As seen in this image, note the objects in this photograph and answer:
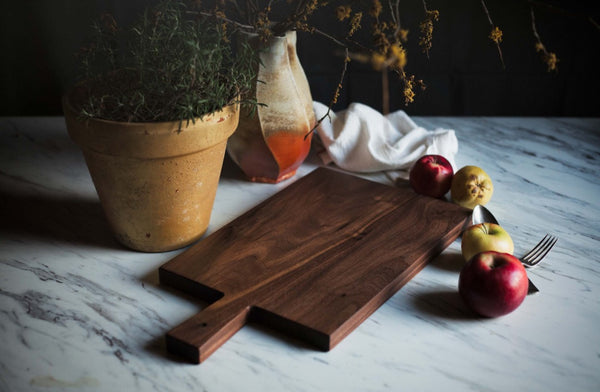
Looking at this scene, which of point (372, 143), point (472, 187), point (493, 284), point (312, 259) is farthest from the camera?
point (372, 143)

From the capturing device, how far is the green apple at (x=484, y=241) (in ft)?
3.74

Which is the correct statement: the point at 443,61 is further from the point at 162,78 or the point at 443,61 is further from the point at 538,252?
the point at 162,78

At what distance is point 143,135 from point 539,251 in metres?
0.70

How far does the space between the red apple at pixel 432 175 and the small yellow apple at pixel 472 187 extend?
0.03 m

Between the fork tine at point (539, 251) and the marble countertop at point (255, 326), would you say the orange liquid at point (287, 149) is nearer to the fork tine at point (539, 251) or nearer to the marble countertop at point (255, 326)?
the marble countertop at point (255, 326)

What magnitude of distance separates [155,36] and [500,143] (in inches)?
35.2

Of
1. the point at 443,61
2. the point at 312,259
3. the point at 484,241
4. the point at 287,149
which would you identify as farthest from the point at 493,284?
the point at 443,61

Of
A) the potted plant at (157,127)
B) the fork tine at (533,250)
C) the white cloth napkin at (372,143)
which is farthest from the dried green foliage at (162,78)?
the fork tine at (533,250)

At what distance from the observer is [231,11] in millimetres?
1473

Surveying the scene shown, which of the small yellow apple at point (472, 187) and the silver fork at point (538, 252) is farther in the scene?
the small yellow apple at point (472, 187)

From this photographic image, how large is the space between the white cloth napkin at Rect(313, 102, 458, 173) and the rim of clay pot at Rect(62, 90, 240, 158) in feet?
1.46

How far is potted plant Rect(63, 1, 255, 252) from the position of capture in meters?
1.05

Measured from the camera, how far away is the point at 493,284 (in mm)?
1008

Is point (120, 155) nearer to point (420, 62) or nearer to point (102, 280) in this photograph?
point (102, 280)
